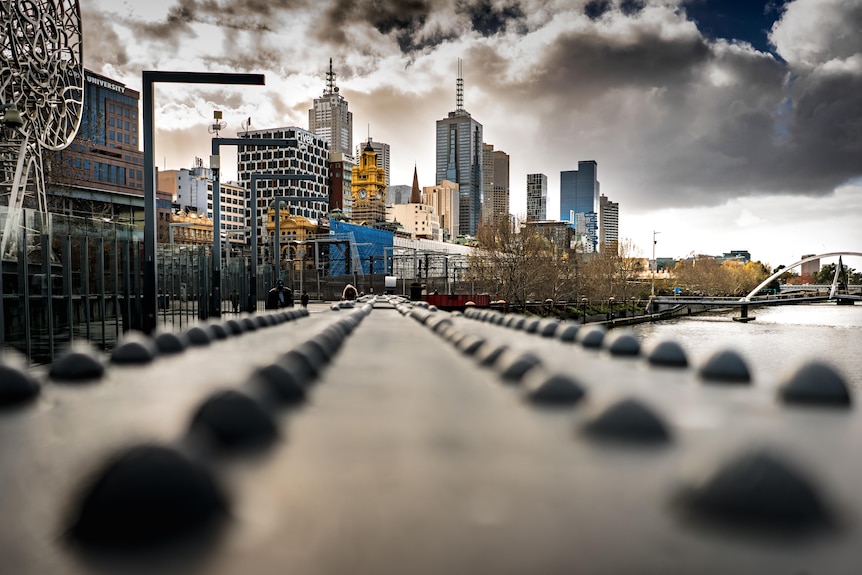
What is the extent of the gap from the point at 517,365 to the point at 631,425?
4.75 feet

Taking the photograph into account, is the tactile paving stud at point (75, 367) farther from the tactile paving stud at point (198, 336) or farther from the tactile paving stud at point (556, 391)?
the tactile paving stud at point (556, 391)

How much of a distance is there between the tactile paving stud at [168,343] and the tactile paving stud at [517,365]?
313 cm

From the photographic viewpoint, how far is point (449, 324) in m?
7.33

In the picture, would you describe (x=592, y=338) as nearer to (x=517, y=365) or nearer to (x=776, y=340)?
(x=517, y=365)

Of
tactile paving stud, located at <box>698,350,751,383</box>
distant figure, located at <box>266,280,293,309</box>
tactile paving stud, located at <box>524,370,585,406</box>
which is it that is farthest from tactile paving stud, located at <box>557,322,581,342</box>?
distant figure, located at <box>266,280,293,309</box>

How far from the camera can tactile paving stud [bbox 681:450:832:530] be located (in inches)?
65.5

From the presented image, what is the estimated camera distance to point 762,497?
1680mm

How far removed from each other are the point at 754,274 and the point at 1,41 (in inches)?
6578

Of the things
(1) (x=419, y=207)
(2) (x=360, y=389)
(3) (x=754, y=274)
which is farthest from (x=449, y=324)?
(1) (x=419, y=207)

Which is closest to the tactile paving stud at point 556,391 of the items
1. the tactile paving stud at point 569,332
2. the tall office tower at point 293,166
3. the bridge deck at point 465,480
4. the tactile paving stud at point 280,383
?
the bridge deck at point 465,480

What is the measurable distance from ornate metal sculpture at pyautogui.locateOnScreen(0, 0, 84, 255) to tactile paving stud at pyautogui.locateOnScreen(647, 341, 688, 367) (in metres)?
24.2

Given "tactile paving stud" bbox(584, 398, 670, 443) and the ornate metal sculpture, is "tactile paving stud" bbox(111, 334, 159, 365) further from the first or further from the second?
the ornate metal sculpture

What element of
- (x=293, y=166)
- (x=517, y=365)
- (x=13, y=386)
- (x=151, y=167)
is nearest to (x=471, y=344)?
(x=517, y=365)

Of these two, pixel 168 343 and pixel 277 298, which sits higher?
pixel 168 343
